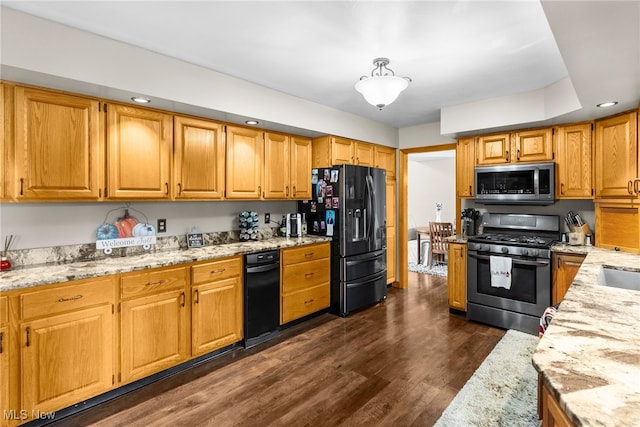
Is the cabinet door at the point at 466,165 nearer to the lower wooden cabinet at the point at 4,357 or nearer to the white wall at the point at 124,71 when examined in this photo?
the white wall at the point at 124,71

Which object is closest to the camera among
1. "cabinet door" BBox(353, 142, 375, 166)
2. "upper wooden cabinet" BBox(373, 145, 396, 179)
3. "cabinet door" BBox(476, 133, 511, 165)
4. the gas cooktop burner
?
the gas cooktop burner

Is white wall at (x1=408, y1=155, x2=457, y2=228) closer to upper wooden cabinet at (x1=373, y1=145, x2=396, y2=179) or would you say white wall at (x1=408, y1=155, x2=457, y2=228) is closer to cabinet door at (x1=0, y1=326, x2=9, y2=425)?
upper wooden cabinet at (x1=373, y1=145, x2=396, y2=179)

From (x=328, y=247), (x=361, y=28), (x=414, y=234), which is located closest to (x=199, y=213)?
(x=328, y=247)

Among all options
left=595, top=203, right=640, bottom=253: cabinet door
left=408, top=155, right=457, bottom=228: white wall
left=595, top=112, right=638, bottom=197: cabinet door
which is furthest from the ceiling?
left=408, top=155, right=457, bottom=228: white wall

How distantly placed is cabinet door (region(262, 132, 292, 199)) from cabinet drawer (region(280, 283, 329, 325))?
114 cm

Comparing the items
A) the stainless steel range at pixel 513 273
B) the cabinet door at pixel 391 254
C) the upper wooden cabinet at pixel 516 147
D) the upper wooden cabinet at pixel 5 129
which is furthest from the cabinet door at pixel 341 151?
the upper wooden cabinet at pixel 5 129

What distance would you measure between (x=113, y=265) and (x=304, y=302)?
198 cm

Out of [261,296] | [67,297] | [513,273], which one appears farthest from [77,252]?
[513,273]

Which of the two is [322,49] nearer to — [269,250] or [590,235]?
[269,250]

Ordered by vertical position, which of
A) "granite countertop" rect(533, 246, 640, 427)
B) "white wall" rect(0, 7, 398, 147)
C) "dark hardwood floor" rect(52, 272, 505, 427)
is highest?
"white wall" rect(0, 7, 398, 147)

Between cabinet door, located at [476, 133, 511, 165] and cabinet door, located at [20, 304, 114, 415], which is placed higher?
cabinet door, located at [476, 133, 511, 165]

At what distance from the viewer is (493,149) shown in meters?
3.90

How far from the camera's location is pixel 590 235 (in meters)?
3.51

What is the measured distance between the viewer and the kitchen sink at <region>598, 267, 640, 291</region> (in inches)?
91.3
